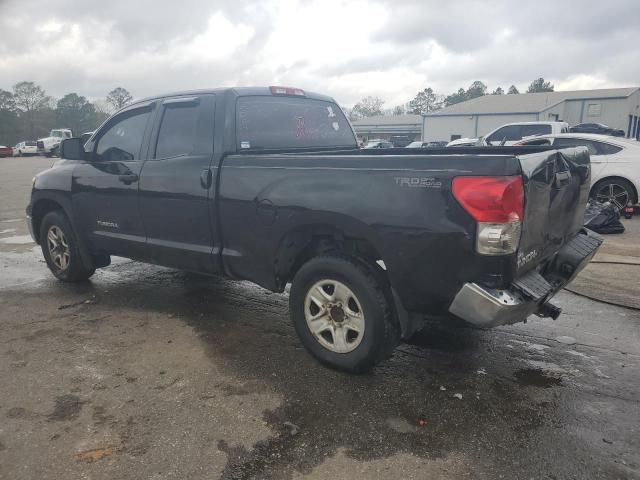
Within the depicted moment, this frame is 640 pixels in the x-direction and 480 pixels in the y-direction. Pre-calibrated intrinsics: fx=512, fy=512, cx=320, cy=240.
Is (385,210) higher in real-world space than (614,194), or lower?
higher

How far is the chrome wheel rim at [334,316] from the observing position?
3.37m

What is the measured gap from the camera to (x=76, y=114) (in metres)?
77.3

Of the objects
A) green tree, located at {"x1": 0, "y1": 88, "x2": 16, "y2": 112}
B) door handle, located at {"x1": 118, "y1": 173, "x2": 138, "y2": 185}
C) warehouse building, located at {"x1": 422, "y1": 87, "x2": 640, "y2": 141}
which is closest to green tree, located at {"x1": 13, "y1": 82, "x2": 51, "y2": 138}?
green tree, located at {"x1": 0, "y1": 88, "x2": 16, "y2": 112}

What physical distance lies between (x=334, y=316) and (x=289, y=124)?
195 cm

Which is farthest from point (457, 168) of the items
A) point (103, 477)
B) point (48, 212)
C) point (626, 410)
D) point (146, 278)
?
point (48, 212)

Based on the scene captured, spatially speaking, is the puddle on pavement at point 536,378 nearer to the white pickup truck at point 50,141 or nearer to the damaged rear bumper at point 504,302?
the damaged rear bumper at point 504,302

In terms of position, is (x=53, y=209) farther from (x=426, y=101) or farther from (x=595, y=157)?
(x=426, y=101)

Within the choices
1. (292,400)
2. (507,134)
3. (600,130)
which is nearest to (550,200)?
(292,400)

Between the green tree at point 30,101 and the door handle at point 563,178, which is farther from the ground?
the green tree at point 30,101

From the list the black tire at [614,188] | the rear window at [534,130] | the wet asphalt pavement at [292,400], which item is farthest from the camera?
the rear window at [534,130]

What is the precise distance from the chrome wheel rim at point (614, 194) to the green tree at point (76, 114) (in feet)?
256

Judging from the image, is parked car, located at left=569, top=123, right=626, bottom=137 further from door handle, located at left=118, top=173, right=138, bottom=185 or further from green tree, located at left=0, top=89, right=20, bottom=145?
green tree, located at left=0, top=89, right=20, bottom=145

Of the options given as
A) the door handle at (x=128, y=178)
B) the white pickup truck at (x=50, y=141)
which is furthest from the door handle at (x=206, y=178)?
the white pickup truck at (x=50, y=141)

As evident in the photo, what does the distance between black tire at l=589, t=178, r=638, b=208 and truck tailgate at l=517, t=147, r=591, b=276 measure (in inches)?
263
